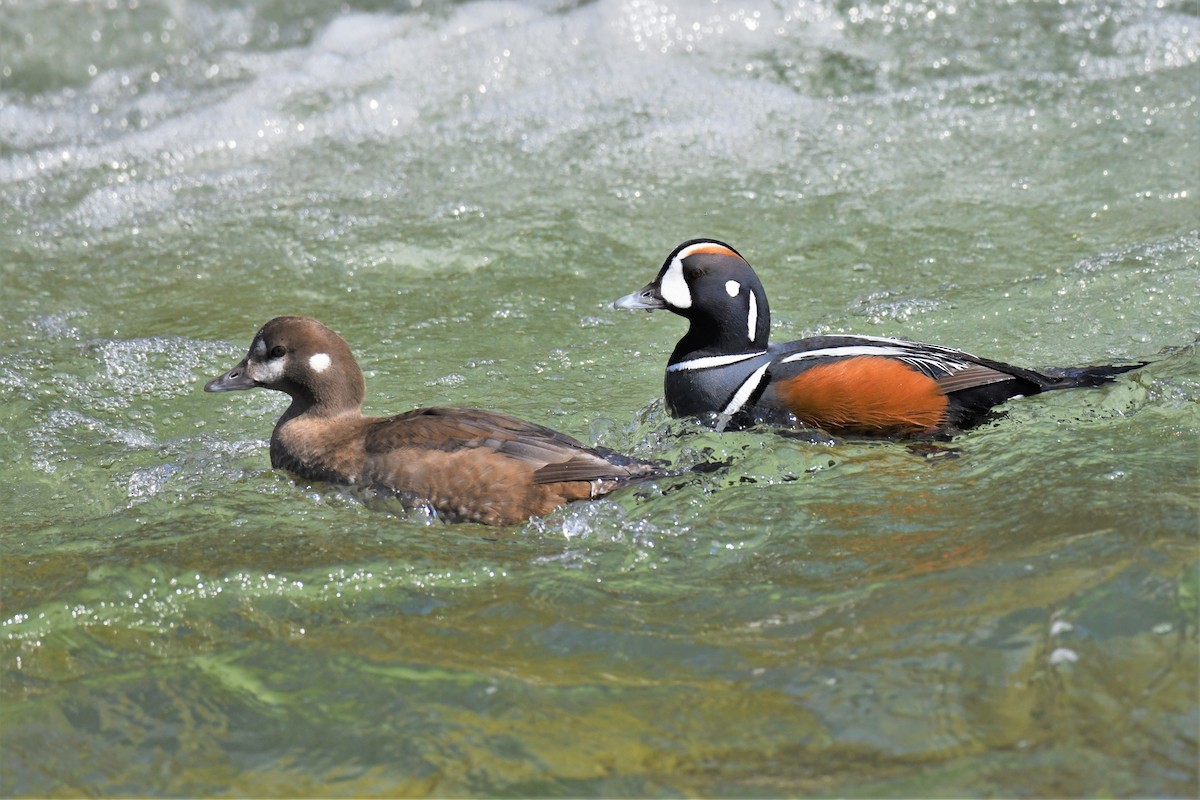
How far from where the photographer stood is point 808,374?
613 centimetres

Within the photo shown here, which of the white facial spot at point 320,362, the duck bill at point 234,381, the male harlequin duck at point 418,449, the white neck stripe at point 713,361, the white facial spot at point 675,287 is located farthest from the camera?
the white facial spot at point 675,287

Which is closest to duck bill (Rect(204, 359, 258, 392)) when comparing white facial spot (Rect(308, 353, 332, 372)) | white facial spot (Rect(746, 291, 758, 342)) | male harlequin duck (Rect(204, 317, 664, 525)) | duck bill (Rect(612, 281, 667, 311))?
male harlequin duck (Rect(204, 317, 664, 525))

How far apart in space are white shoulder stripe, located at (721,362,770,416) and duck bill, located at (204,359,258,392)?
2268 millimetres

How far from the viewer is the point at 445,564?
4965 millimetres

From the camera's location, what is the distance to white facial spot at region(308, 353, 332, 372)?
623cm

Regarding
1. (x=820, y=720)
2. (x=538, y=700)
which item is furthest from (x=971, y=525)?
(x=538, y=700)

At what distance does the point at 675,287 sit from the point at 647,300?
17cm

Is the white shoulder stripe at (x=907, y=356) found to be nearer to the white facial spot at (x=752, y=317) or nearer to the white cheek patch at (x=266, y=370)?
the white facial spot at (x=752, y=317)

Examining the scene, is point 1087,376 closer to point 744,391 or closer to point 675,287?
point 744,391

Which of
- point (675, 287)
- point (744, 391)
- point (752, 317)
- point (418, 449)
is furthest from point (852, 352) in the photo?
point (418, 449)

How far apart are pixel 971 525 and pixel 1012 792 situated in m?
1.61

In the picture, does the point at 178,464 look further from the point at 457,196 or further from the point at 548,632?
the point at 457,196

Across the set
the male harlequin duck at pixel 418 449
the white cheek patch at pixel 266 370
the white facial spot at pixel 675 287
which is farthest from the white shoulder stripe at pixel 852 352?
the white cheek patch at pixel 266 370

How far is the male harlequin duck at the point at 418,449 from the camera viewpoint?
5.54 m
